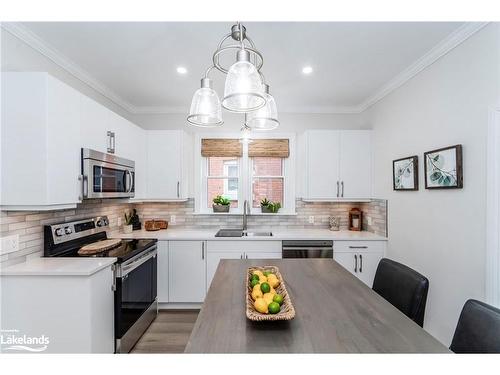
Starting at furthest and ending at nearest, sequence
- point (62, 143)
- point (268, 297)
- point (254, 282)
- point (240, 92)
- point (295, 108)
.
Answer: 1. point (295, 108)
2. point (62, 143)
3. point (254, 282)
4. point (268, 297)
5. point (240, 92)

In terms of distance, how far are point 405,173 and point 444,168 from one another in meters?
0.53

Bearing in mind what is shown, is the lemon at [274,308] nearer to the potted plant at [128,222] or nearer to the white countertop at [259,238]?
the white countertop at [259,238]

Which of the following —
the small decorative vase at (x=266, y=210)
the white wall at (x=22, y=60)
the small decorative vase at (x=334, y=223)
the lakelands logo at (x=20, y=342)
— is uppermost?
the white wall at (x=22, y=60)

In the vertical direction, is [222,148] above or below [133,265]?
above

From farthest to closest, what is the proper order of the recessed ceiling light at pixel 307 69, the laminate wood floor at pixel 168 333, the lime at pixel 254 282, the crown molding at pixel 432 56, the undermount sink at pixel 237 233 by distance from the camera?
the undermount sink at pixel 237 233 → the recessed ceiling light at pixel 307 69 → the laminate wood floor at pixel 168 333 → the crown molding at pixel 432 56 → the lime at pixel 254 282

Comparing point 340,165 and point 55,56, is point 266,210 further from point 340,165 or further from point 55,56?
point 55,56

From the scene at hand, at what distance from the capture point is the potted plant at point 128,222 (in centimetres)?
324

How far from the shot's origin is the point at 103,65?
2.35 m

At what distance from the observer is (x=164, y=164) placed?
10.9 feet

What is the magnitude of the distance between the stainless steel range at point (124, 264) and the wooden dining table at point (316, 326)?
42.4 inches

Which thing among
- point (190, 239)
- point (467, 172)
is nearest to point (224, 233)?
point (190, 239)

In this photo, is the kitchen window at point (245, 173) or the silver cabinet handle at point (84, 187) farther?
the kitchen window at point (245, 173)

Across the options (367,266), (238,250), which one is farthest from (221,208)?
(367,266)

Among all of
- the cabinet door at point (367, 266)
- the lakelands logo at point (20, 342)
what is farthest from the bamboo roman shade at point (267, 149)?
the lakelands logo at point (20, 342)
